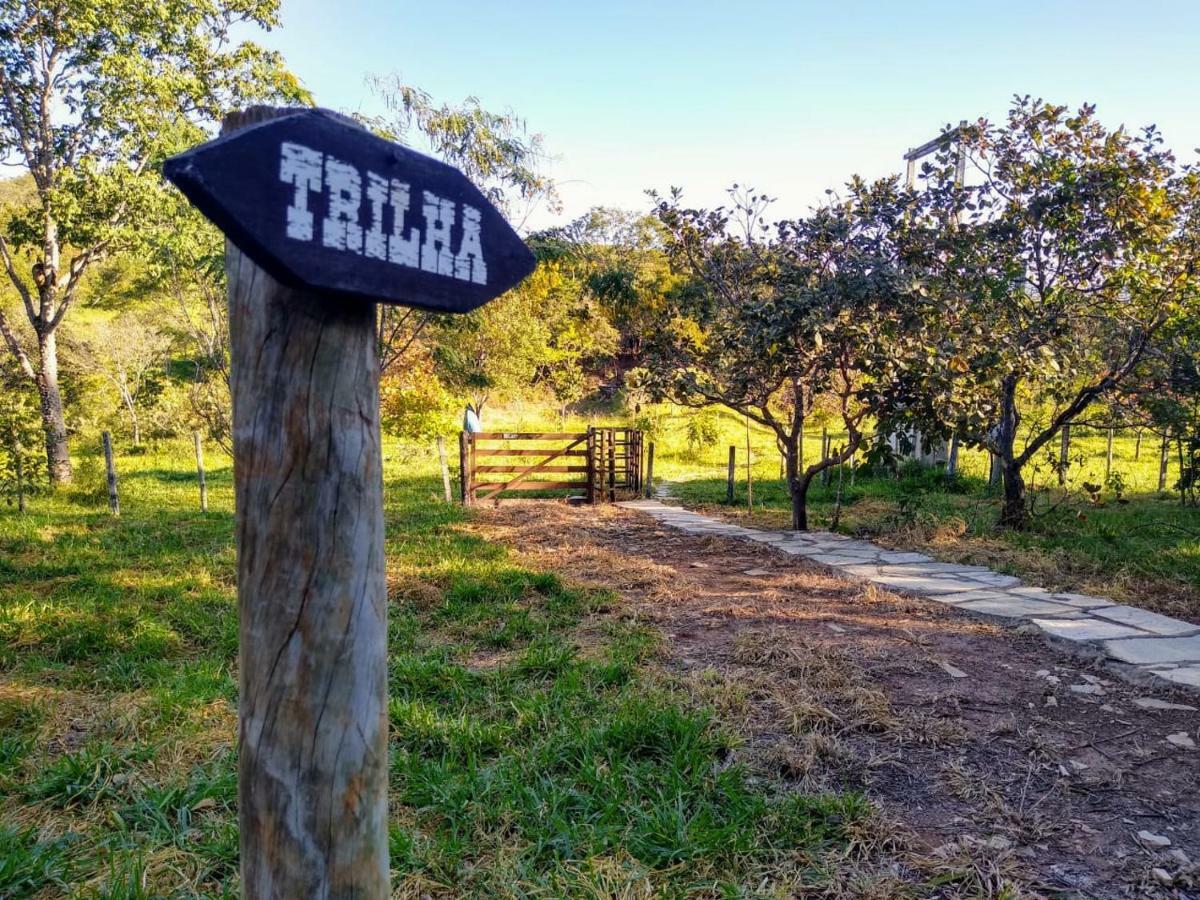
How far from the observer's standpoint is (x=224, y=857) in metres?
2.18

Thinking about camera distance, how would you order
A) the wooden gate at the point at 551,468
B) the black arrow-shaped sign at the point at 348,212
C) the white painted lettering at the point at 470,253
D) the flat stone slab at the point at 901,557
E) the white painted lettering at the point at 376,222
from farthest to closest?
1. the wooden gate at the point at 551,468
2. the flat stone slab at the point at 901,557
3. the white painted lettering at the point at 470,253
4. the white painted lettering at the point at 376,222
5. the black arrow-shaped sign at the point at 348,212

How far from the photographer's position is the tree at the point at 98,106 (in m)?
11.7

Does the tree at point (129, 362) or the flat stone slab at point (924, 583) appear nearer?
the flat stone slab at point (924, 583)

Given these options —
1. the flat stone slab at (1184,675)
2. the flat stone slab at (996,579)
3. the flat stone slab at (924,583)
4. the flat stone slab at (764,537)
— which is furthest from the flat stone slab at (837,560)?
the flat stone slab at (1184,675)

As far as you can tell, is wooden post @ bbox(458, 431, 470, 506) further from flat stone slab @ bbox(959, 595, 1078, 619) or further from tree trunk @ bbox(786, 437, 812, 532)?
flat stone slab @ bbox(959, 595, 1078, 619)

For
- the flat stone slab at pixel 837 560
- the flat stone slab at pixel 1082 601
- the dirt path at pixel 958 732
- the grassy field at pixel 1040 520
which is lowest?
the dirt path at pixel 958 732

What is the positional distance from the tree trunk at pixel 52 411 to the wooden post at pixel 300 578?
13753mm

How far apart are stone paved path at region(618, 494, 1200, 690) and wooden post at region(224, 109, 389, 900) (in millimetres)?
4072

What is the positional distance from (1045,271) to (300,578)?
849cm

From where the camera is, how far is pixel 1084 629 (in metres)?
4.39

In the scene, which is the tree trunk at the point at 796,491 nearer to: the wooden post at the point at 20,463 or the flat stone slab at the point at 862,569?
the flat stone slab at the point at 862,569

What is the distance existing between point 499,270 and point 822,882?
1.91 metres

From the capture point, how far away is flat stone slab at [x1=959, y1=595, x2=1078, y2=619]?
479 cm

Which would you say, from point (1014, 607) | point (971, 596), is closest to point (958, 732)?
point (1014, 607)
